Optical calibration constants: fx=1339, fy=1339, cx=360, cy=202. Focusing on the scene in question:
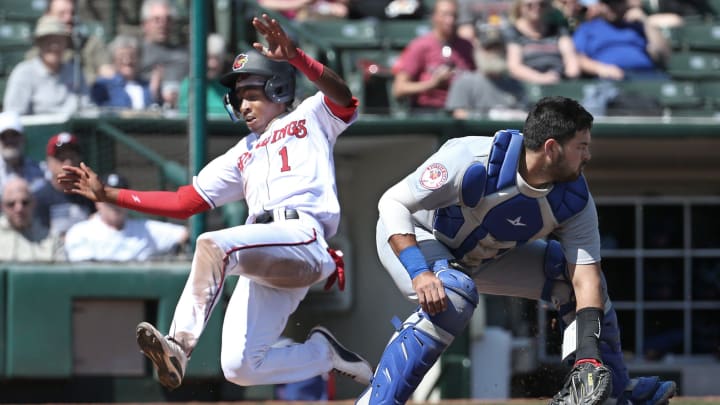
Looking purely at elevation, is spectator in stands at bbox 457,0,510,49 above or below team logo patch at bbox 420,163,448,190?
above

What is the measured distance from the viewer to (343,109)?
5.53 metres

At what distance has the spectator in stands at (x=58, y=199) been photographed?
7.88m

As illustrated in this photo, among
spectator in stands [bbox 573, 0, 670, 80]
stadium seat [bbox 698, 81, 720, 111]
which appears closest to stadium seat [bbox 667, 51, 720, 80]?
stadium seat [bbox 698, 81, 720, 111]

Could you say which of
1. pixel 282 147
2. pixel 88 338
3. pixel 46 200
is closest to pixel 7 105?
pixel 46 200

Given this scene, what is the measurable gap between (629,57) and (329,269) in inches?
208

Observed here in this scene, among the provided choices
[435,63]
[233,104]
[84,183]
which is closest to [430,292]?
[233,104]

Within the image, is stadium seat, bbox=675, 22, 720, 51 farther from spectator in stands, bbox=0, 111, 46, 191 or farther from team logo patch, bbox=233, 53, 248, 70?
team logo patch, bbox=233, 53, 248, 70

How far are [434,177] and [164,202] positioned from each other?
130cm

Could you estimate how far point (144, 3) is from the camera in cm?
973

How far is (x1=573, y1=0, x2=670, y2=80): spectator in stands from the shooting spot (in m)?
9.97

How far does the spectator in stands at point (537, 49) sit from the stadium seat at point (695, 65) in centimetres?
112

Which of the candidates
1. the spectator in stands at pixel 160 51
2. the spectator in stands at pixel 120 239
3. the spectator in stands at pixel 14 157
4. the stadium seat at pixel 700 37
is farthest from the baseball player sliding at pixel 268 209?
the stadium seat at pixel 700 37

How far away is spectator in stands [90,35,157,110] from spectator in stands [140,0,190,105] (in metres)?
0.09

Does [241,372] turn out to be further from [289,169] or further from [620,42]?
[620,42]
